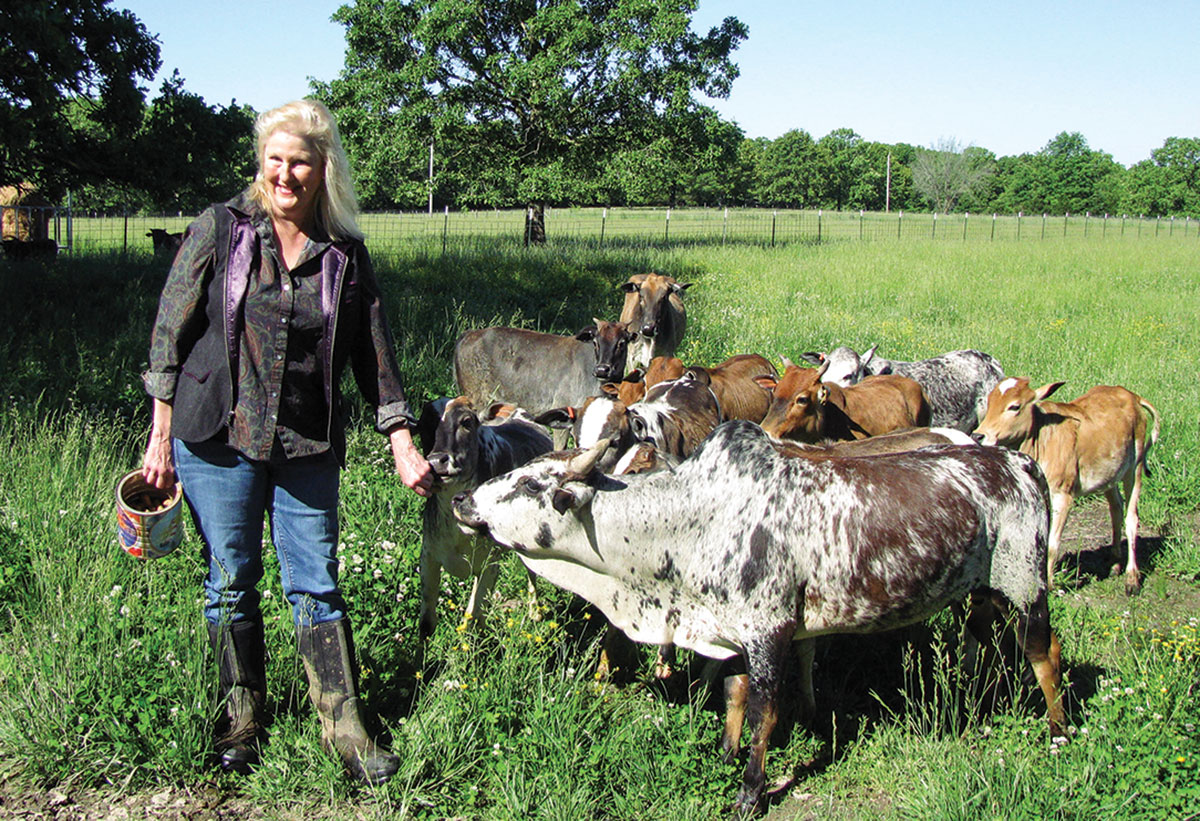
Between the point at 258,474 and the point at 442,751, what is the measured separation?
4.75ft

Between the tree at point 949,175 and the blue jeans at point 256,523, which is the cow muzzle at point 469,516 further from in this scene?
the tree at point 949,175

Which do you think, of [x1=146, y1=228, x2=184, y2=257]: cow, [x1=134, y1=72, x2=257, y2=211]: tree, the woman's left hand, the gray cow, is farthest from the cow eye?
[x1=146, y1=228, x2=184, y2=257]: cow

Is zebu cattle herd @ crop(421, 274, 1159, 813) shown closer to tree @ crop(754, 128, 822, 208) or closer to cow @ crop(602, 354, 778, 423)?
cow @ crop(602, 354, 778, 423)

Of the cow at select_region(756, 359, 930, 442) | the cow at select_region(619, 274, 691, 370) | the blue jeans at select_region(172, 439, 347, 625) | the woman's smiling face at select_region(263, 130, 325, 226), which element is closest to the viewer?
the woman's smiling face at select_region(263, 130, 325, 226)

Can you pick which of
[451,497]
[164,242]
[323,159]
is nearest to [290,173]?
[323,159]

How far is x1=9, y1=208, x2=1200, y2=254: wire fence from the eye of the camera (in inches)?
1057

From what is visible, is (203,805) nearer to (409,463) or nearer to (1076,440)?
(409,463)

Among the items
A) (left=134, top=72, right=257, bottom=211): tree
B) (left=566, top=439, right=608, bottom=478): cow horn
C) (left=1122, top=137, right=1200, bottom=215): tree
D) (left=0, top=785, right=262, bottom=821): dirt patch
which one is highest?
(left=1122, top=137, right=1200, bottom=215): tree

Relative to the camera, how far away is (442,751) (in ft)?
13.6

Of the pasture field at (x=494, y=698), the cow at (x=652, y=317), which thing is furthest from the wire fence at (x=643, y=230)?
the pasture field at (x=494, y=698)

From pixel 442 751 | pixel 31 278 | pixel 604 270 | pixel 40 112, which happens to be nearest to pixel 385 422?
pixel 442 751

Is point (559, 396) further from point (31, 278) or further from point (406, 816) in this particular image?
point (31, 278)

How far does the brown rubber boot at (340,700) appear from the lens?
390 cm

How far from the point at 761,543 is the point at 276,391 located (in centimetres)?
212
